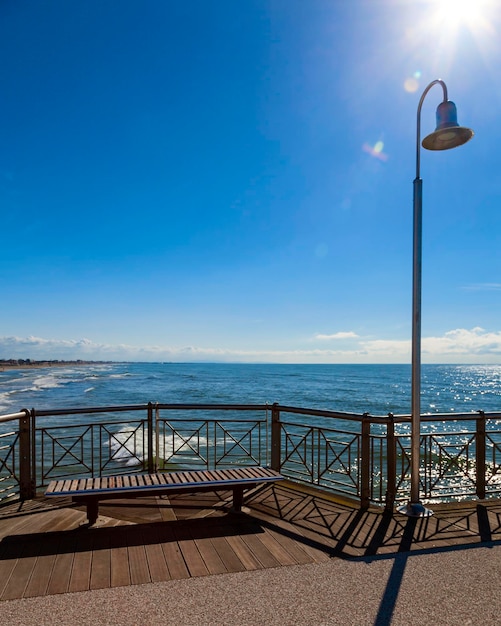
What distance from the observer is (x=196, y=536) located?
4.55 meters

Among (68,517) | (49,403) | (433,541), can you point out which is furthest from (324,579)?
(49,403)

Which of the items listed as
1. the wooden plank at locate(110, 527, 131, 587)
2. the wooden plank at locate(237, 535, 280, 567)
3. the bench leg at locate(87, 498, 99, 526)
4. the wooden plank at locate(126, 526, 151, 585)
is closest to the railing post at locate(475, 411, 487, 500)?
the wooden plank at locate(237, 535, 280, 567)

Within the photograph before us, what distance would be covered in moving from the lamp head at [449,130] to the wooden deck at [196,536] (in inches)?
170

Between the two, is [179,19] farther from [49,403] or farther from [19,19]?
[49,403]

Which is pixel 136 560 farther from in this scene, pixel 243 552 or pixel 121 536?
pixel 243 552

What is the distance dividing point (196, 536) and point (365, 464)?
92.9 inches

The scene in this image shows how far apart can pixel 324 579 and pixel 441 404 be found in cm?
4304

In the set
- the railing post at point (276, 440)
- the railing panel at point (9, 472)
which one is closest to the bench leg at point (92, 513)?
the railing panel at point (9, 472)

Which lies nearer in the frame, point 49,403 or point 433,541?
point 433,541

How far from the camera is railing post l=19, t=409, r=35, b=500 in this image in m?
5.69

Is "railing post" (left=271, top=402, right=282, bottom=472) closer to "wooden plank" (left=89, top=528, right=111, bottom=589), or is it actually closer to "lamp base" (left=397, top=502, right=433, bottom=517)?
"lamp base" (left=397, top=502, right=433, bottom=517)

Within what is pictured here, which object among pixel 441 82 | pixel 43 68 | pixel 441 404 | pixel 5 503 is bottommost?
pixel 441 404

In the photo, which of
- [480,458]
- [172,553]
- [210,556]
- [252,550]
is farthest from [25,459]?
[480,458]

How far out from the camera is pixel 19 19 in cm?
736
